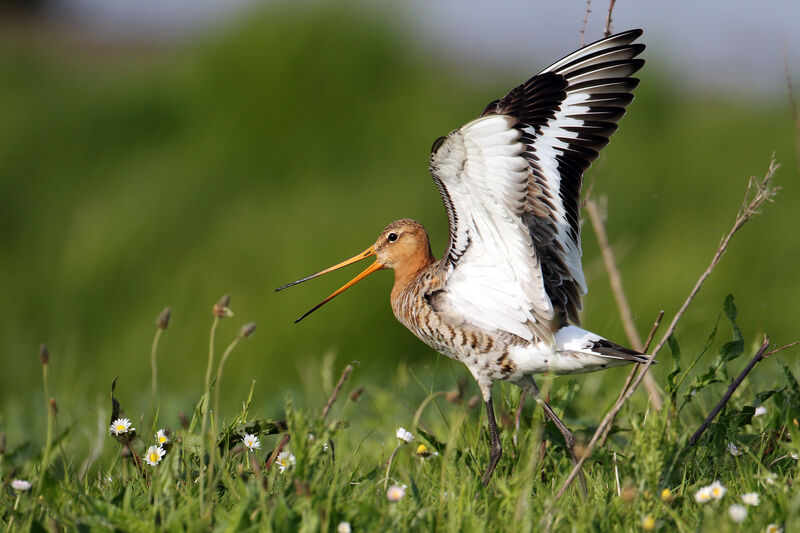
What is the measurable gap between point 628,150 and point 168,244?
5.97 metres

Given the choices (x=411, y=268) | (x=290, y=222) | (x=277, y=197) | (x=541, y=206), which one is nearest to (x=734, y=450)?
(x=541, y=206)

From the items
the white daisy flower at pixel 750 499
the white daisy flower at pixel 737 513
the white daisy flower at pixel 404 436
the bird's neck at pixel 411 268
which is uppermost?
the bird's neck at pixel 411 268

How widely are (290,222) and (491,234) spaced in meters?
7.16

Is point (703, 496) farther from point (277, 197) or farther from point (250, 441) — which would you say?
point (277, 197)

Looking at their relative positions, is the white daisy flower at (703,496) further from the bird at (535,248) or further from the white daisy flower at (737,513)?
the bird at (535,248)

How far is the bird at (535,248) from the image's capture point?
12.3 feet

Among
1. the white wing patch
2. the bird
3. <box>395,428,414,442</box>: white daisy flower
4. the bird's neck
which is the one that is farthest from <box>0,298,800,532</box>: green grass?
the bird's neck

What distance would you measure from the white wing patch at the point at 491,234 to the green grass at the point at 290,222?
441mm

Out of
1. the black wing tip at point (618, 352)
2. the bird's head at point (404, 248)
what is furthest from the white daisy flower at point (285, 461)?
the black wing tip at point (618, 352)

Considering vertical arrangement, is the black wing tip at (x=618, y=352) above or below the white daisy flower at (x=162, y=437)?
above

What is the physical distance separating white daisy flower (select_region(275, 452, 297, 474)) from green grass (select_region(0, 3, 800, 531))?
554mm

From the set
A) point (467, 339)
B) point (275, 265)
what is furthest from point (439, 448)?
point (275, 265)

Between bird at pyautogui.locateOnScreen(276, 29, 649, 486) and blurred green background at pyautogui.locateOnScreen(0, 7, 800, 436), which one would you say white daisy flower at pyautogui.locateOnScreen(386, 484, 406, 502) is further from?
blurred green background at pyautogui.locateOnScreen(0, 7, 800, 436)

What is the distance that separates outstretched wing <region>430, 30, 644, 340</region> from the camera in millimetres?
3764
